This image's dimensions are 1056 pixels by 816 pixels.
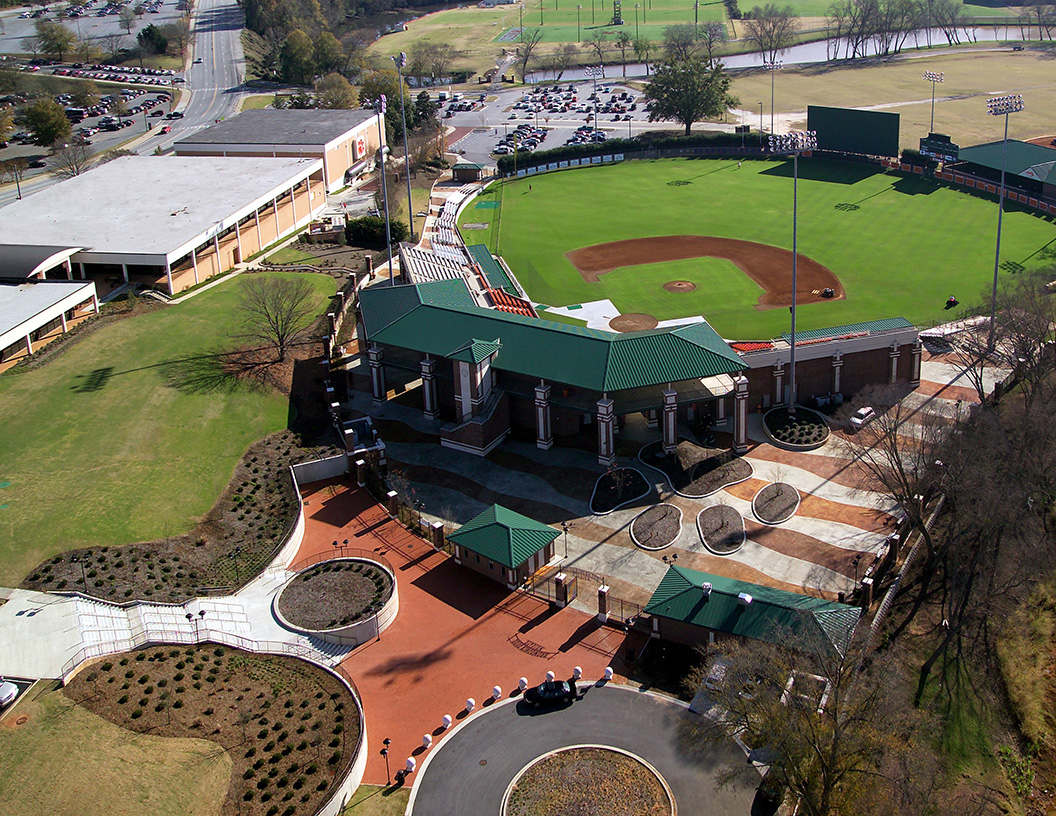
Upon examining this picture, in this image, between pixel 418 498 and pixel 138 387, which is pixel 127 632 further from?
pixel 138 387

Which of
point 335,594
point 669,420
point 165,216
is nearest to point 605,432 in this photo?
point 669,420

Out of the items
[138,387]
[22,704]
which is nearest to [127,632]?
[22,704]

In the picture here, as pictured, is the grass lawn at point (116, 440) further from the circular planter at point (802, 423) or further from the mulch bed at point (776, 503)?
the circular planter at point (802, 423)

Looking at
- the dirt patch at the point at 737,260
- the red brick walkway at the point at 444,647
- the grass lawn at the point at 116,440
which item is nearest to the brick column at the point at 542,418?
the red brick walkway at the point at 444,647

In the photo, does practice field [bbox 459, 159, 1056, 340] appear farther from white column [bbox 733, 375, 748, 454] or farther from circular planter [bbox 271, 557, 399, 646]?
circular planter [bbox 271, 557, 399, 646]

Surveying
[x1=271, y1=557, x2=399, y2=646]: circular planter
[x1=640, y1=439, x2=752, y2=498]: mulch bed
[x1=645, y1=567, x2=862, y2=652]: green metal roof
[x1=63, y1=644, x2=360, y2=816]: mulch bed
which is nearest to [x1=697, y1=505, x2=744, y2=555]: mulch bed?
[x1=640, y1=439, x2=752, y2=498]: mulch bed

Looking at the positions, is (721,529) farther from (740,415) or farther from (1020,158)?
(1020,158)
